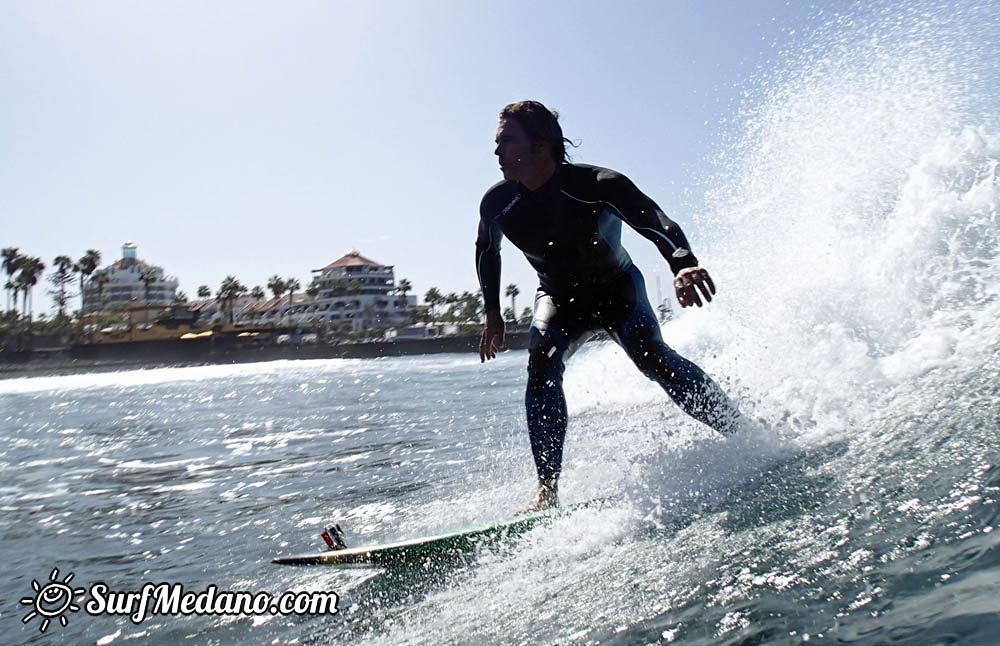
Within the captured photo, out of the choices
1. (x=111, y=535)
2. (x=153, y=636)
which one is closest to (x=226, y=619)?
(x=153, y=636)

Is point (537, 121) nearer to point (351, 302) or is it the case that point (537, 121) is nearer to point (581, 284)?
point (581, 284)

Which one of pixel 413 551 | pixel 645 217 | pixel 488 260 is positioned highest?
Answer: pixel 645 217

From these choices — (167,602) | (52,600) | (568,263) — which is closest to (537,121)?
(568,263)

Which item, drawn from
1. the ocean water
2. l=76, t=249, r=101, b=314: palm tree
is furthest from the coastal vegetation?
the ocean water

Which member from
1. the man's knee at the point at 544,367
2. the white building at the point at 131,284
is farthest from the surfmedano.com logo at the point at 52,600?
the white building at the point at 131,284

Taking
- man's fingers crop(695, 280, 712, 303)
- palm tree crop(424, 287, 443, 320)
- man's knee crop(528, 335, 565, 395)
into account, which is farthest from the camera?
palm tree crop(424, 287, 443, 320)

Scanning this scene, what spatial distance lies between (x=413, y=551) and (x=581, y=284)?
1.97 m

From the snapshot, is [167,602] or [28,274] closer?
[167,602]

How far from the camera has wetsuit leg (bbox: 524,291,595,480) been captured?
443 centimetres

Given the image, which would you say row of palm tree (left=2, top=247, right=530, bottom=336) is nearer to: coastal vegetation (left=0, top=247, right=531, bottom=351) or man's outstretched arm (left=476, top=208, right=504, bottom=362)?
coastal vegetation (left=0, top=247, right=531, bottom=351)

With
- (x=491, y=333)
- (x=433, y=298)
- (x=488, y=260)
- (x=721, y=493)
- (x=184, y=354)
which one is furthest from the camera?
(x=433, y=298)

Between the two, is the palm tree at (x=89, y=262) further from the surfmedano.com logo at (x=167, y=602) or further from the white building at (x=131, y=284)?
the surfmedano.com logo at (x=167, y=602)

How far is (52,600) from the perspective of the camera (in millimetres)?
3498

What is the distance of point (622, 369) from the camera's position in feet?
32.8
